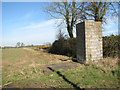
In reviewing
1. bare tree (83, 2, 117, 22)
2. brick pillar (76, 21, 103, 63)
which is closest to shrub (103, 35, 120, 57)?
brick pillar (76, 21, 103, 63)

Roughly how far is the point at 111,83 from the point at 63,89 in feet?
5.66

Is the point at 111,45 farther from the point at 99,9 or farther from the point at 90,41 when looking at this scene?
the point at 99,9

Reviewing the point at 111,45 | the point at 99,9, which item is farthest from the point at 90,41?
the point at 99,9

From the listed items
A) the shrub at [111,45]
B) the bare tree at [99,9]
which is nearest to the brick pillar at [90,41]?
the shrub at [111,45]

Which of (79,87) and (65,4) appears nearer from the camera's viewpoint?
(79,87)

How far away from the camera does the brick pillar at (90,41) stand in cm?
725

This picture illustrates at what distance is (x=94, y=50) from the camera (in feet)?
24.3

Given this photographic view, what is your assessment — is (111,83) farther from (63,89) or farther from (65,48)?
(65,48)

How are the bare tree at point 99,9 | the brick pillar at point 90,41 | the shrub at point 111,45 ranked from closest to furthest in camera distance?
the brick pillar at point 90,41 → the shrub at point 111,45 → the bare tree at point 99,9

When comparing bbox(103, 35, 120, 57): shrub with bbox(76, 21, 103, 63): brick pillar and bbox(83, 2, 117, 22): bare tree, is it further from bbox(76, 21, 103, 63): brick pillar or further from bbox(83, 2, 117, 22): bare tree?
bbox(83, 2, 117, 22): bare tree

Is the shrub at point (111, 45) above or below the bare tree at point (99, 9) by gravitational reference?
below

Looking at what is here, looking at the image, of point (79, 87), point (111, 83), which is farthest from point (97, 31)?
point (79, 87)

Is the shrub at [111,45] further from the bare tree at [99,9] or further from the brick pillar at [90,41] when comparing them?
the bare tree at [99,9]

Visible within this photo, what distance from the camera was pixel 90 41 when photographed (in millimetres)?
7332
